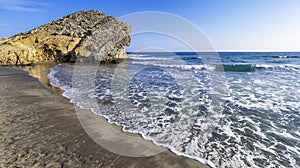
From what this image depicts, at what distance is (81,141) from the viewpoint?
328 cm

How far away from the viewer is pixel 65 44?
27062 millimetres

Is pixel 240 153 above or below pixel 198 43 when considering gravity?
below

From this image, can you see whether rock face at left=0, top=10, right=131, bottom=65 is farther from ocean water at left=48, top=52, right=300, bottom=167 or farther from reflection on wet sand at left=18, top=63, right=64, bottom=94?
ocean water at left=48, top=52, right=300, bottom=167

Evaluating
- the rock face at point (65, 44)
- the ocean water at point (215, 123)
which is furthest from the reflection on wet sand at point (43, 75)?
the rock face at point (65, 44)

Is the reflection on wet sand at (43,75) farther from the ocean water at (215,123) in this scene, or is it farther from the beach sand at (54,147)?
the beach sand at (54,147)

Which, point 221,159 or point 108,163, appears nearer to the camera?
point 108,163

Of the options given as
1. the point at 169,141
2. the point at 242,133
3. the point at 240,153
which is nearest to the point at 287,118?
the point at 242,133

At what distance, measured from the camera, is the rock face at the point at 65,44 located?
71.7 ft

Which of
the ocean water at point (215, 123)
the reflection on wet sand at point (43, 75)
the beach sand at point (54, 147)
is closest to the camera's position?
the beach sand at point (54, 147)

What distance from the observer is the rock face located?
2186 centimetres

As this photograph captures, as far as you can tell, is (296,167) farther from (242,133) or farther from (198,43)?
(198,43)

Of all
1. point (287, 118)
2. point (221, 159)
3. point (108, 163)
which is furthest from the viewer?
point (287, 118)

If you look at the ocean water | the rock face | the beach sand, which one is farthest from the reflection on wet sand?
the rock face

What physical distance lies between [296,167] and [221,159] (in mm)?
1242
